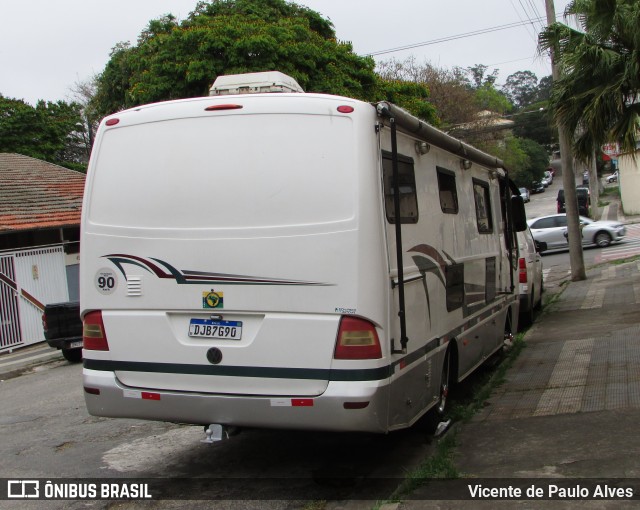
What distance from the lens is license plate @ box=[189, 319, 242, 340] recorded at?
5109mm

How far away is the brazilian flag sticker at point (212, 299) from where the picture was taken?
512cm

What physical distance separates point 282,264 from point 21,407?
19.5 feet

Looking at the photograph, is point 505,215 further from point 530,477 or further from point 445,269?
point 530,477

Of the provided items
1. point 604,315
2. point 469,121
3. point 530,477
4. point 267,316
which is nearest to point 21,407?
point 267,316

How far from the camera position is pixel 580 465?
524 cm

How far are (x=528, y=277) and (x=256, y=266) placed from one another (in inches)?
365

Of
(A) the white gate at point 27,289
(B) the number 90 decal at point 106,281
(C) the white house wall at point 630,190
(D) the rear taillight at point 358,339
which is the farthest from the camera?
(C) the white house wall at point 630,190

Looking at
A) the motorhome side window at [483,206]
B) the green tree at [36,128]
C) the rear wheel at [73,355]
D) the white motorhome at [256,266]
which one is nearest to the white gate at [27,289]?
the rear wheel at [73,355]

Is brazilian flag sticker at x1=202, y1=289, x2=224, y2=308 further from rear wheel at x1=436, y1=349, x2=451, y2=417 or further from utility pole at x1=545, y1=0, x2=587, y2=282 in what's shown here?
utility pole at x1=545, y1=0, x2=587, y2=282

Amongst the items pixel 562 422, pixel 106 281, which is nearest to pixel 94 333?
pixel 106 281

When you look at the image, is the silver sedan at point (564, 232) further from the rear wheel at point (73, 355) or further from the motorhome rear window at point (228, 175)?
the motorhome rear window at point (228, 175)

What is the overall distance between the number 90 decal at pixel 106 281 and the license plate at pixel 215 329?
696mm

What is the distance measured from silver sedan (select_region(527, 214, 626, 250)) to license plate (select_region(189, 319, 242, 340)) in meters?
25.9

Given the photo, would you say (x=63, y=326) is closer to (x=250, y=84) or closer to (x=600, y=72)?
(x=250, y=84)
